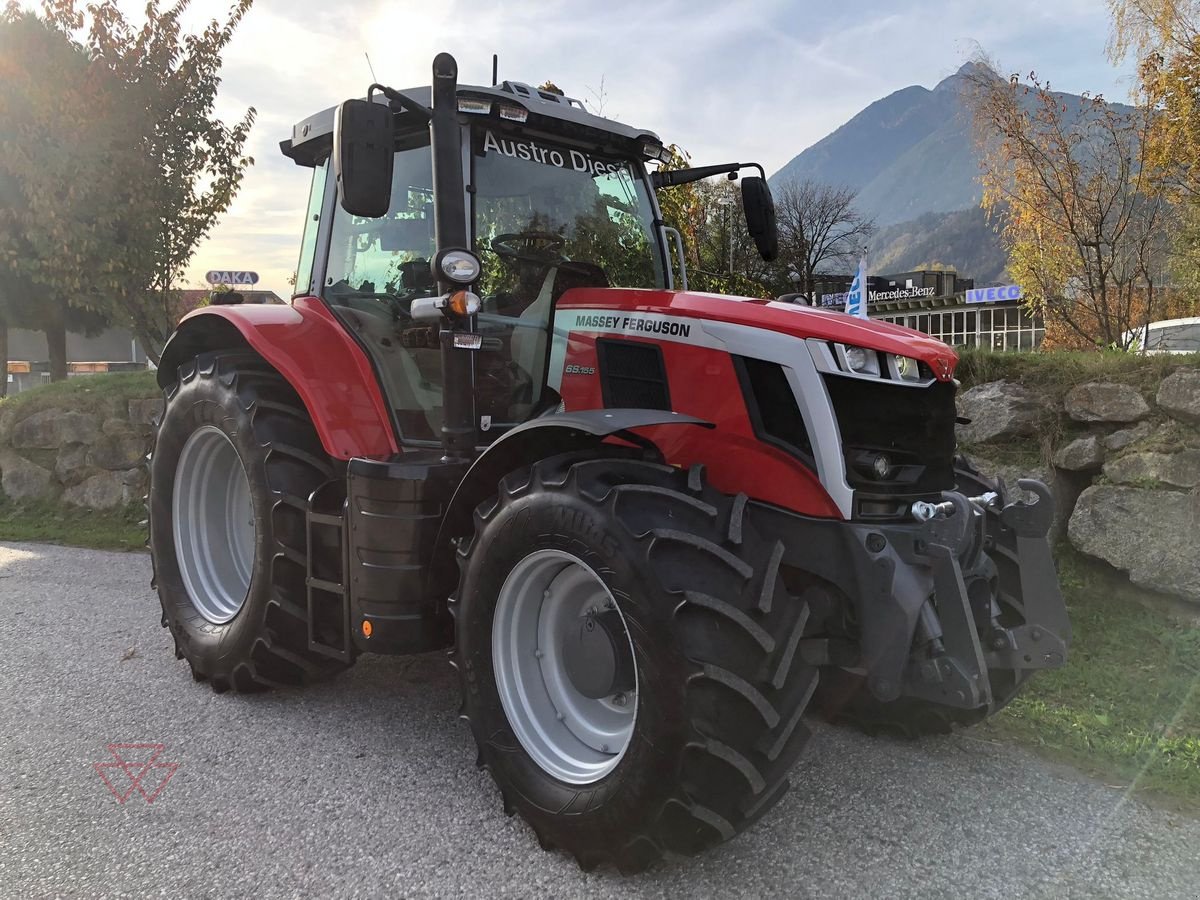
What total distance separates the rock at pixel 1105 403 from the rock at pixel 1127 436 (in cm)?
6

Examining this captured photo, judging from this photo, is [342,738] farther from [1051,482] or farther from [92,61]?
[92,61]

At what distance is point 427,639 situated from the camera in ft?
9.91

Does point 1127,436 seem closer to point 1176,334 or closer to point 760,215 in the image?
point 760,215

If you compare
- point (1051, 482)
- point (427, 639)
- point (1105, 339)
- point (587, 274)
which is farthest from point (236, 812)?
point (1105, 339)

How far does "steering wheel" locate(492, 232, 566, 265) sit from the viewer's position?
10.8ft

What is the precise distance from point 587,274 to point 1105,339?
526 cm

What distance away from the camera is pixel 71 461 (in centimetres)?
841

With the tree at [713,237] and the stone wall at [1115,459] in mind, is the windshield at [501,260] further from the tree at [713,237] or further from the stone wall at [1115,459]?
the stone wall at [1115,459]

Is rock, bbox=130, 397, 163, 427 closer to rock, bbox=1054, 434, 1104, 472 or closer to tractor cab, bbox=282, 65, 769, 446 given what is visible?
tractor cab, bbox=282, 65, 769, 446

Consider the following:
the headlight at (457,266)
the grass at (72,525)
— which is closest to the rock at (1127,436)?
the headlight at (457,266)

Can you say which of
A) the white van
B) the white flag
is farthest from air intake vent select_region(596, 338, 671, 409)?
the white van

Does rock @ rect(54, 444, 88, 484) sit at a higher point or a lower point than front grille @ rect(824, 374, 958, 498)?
lower

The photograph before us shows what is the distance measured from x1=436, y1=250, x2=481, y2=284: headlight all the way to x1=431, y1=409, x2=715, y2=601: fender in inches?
21.4

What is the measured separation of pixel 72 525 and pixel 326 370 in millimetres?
5920
